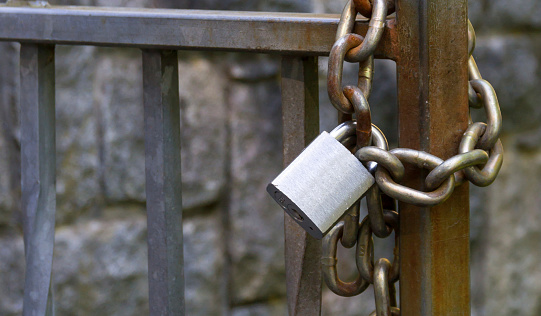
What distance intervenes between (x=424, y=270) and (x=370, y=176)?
4.2 inches

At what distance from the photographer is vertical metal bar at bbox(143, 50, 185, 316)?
653mm

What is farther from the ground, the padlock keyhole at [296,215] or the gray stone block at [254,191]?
the padlock keyhole at [296,215]

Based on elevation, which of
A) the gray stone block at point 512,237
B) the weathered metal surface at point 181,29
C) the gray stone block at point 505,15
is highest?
the weathered metal surface at point 181,29

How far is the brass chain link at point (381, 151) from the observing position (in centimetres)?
50

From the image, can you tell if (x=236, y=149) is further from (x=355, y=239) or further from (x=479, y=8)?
(x=355, y=239)

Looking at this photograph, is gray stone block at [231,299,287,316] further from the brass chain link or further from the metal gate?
the brass chain link

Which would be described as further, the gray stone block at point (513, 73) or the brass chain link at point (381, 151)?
the gray stone block at point (513, 73)

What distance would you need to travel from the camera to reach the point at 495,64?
156 cm

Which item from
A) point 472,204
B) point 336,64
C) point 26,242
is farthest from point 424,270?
point 472,204

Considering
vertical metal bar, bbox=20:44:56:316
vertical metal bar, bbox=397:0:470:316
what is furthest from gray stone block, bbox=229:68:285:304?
vertical metal bar, bbox=397:0:470:316

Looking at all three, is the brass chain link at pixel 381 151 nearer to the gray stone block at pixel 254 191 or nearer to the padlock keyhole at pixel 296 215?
the padlock keyhole at pixel 296 215

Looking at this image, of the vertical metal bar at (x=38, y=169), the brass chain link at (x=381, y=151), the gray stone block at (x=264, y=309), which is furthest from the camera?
the gray stone block at (x=264, y=309)

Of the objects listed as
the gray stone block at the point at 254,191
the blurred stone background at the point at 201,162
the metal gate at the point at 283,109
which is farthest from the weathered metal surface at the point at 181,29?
the gray stone block at the point at 254,191

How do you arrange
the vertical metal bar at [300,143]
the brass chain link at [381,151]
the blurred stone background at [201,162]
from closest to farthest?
1. the brass chain link at [381,151]
2. the vertical metal bar at [300,143]
3. the blurred stone background at [201,162]
